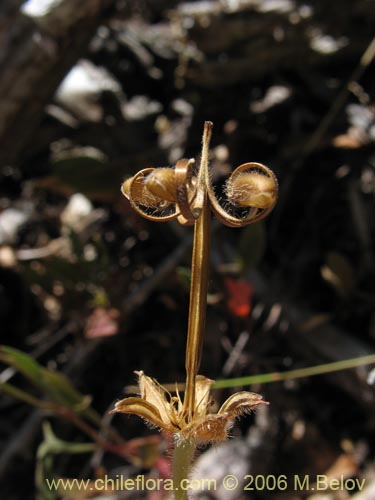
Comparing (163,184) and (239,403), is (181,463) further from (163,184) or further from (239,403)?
(163,184)

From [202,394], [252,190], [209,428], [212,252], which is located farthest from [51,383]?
[252,190]

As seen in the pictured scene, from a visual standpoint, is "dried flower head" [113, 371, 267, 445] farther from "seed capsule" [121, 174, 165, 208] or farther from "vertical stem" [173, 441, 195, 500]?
"seed capsule" [121, 174, 165, 208]

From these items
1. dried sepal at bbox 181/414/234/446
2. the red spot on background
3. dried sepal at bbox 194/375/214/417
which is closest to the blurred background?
the red spot on background

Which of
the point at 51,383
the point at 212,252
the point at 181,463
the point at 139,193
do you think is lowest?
the point at 51,383

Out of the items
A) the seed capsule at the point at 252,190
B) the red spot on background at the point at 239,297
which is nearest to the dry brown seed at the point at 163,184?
the seed capsule at the point at 252,190

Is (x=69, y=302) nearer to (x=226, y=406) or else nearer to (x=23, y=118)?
(x=23, y=118)
